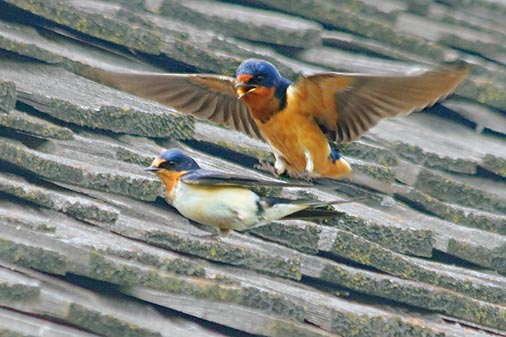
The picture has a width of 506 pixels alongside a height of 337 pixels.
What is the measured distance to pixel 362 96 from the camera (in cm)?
462

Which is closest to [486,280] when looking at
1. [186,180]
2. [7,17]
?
[186,180]

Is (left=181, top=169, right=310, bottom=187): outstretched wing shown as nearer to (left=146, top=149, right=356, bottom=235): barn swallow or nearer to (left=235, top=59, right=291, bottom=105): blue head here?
(left=146, top=149, right=356, bottom=235): barn swallow

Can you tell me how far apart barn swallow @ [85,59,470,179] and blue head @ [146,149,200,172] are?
1.22ft

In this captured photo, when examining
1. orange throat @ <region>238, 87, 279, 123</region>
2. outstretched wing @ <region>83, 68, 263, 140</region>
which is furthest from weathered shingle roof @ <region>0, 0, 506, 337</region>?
orange throat @ <region>238, 87, 279, 123</region>

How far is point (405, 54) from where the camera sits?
6.00 m

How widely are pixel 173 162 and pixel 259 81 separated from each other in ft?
1.54

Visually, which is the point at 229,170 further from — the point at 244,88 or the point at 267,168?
the point at 244,88

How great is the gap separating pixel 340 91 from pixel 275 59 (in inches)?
38.5

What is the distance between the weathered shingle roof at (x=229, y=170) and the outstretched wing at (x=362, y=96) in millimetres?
295

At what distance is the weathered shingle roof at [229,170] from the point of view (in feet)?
12.5

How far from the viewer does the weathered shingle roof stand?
12.5ft

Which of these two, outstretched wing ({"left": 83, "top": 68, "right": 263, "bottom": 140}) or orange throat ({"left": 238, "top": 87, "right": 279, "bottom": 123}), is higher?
orange throat ({"left": 238, "top": 87, "right": 279, "bottom": 123})

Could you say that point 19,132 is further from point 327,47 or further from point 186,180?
point 327,47

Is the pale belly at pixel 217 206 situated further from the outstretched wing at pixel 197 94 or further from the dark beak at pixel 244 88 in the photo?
the outstretched wing at pixel 197 94
